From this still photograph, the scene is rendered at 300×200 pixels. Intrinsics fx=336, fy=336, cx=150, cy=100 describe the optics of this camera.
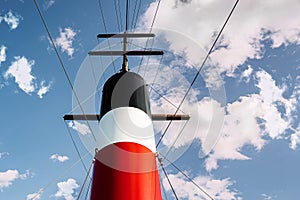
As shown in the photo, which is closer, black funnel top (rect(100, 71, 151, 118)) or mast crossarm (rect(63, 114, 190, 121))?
black funnel top (rect(100, 71, 151, 118))

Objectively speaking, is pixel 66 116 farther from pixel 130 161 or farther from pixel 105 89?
pixel 130 161

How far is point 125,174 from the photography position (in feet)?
14.1

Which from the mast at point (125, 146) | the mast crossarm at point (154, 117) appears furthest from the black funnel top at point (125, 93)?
the mast crossarm at point (154, 117)

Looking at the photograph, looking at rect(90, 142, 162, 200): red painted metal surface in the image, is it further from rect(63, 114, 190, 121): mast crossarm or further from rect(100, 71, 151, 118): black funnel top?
rect(63, 114, 190, 121): mast crossarm

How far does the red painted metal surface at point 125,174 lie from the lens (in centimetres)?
420

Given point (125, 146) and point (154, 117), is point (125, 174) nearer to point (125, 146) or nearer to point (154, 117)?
point (125, 146)

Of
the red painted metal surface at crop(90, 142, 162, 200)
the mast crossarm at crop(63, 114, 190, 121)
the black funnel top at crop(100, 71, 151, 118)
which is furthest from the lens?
the mast crossarm at crop(63, 114, 190, 121)

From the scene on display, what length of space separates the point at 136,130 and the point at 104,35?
6285 mm

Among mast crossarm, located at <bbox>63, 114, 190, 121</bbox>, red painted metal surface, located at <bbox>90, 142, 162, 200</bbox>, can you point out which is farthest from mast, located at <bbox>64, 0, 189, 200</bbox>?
mast crossarm, located at <bbox>63, 114, 190, 121</bbox>

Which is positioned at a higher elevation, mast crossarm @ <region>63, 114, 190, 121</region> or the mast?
mast crossarm @ <region>63, 114, 190, 121</region>

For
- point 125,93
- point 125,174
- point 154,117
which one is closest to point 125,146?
point 125,174

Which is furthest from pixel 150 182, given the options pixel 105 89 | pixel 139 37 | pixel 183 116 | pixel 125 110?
pixel 139 37

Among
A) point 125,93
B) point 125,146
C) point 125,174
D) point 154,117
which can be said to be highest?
point 154,117

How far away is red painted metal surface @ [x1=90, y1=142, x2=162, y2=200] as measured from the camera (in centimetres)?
420
